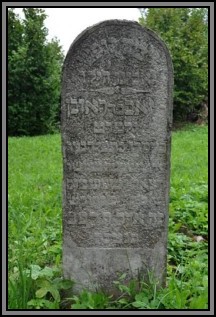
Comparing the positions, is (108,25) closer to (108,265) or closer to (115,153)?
(115,153)

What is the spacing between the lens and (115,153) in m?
3.40

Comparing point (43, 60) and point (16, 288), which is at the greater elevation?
point (43, 60)

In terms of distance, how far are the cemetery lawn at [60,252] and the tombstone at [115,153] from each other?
0.18 meters

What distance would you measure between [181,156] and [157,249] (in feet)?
20.1

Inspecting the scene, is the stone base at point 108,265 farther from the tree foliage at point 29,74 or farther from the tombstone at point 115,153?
the tree foliage at point 29,74

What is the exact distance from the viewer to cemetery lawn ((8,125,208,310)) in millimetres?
3320

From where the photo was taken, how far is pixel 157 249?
3518 millimetres

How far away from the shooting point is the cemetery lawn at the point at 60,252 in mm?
3320

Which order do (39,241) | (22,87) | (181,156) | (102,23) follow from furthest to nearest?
(22,87)
(181,156)
(39,241)
(102,23)

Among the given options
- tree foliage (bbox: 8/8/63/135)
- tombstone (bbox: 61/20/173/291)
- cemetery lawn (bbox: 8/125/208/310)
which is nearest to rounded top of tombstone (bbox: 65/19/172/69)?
tombstone (bbox: 61/20/173/291)

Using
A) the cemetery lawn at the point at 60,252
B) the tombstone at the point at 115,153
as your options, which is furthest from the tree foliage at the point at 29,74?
the tombstone at the point at 115,153

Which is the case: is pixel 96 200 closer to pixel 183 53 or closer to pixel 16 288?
pixel 16 288

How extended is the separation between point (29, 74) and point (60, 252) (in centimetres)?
1222

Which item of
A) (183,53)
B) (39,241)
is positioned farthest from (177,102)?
(39,241)
